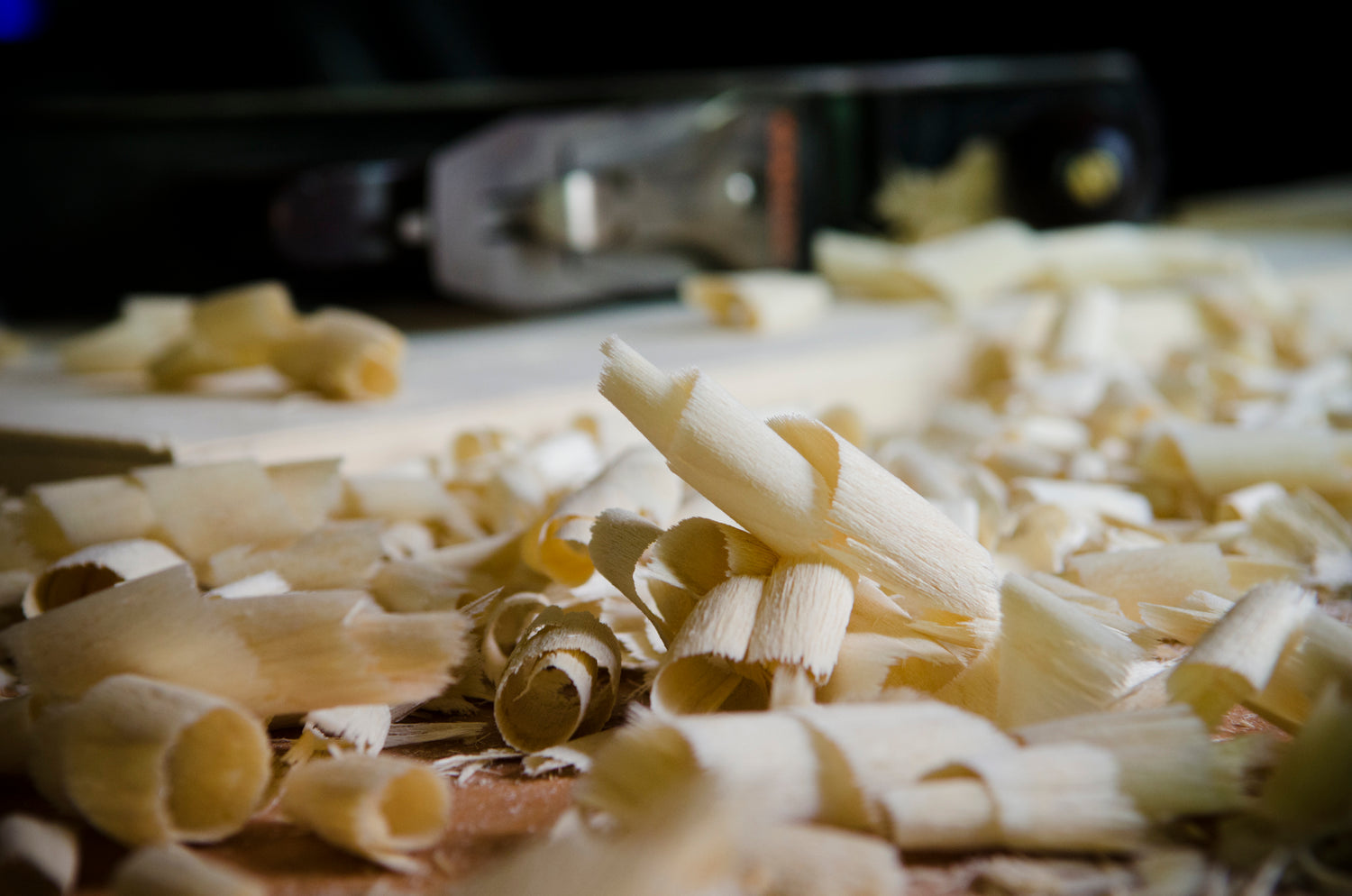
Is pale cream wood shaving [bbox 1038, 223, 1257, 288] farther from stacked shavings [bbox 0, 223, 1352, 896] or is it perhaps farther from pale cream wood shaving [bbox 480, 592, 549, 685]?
pale cream wood shaving [bbox 480, 592, 549, 685]

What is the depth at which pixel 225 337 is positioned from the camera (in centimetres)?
94

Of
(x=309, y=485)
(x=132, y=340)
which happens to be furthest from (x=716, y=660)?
(x=132, y=340)

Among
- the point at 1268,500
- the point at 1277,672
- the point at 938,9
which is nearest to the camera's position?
the point at 1277,672

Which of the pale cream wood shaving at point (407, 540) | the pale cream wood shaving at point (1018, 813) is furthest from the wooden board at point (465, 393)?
the pale cream wood shaving at point (1018, 813)

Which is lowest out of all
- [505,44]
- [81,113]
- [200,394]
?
[200,394]

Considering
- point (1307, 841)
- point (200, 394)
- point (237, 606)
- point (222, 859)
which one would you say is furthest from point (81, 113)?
point (1307, 841)

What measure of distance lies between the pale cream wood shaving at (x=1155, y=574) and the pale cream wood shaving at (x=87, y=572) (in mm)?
496

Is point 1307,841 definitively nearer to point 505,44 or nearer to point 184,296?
point 184,296

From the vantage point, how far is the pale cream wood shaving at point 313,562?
604 mm

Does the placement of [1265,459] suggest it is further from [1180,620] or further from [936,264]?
[936,264]

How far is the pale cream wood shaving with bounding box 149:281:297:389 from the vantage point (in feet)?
3.04

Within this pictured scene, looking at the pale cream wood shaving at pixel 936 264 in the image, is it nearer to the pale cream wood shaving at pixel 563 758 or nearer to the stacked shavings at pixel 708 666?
the stacked shavings at pixel 708 666

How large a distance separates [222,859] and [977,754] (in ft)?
0.92

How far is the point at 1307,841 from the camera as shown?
1.26 ft
